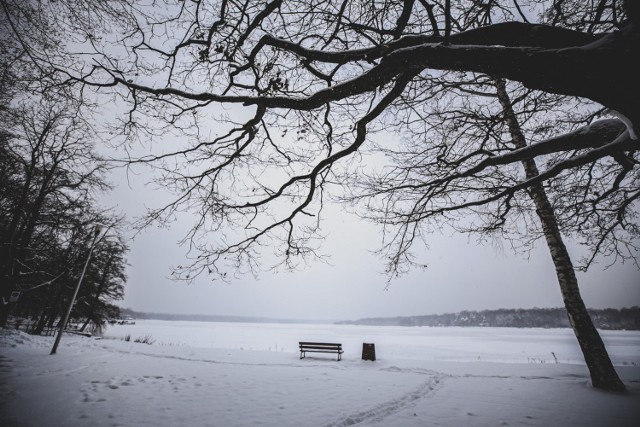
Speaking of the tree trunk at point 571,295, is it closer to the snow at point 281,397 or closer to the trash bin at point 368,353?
the snow at point 281,397

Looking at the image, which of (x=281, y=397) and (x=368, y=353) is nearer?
(x=281, y=397)

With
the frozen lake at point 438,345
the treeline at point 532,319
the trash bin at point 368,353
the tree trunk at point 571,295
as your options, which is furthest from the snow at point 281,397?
the treeline at point 532,319

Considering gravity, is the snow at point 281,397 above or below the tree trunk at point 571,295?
below

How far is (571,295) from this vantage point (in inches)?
253

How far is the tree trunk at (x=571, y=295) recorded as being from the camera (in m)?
6.01

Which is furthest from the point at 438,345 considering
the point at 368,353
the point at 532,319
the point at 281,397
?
the point at 532,319

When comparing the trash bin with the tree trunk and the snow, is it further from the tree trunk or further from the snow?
the tree trunk

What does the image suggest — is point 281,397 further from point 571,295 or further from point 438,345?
point 438,345

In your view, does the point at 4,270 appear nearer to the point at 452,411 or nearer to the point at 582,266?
the point at 452,411

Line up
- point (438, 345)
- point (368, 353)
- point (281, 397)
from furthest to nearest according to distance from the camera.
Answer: point (438, 345) → point (368, 353) → point (281, 397)

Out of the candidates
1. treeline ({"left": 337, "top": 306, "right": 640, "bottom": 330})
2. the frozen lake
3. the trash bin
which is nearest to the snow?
the trash bin

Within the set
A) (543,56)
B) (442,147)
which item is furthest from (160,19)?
(442,147)

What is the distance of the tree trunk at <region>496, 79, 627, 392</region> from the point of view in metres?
6.01

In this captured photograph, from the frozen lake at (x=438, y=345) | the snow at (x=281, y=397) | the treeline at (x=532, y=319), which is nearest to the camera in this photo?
the snow at (x=281, y=397)
